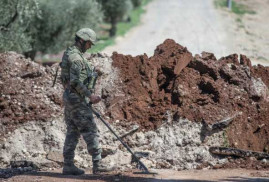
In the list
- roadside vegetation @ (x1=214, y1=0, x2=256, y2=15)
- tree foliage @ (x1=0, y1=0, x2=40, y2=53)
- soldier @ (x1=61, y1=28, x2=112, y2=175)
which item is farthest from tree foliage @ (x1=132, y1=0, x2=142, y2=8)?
soldier @ (x1=61, y1=28, x2=112, y2=175)

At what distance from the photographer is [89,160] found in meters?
8.95

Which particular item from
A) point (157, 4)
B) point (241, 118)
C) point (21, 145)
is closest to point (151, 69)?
point (241, 118)

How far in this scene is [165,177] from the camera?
25.9ft

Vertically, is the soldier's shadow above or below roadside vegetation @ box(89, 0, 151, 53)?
below

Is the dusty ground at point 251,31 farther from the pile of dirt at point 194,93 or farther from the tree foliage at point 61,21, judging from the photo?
the pile of dirt at point 194,93

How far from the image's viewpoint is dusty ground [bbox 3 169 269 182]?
301 inches

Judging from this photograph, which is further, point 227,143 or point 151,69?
point 151,69

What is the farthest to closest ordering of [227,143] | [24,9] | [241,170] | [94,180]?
[24,9]
[227,143]
[241,170]
[94,180]

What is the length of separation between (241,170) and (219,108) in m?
1.43

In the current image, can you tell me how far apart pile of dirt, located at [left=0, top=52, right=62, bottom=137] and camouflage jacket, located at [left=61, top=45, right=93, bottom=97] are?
6.68 ft

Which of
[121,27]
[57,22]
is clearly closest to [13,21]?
[57,22]

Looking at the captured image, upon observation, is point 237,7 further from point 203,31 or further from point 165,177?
point 165,177

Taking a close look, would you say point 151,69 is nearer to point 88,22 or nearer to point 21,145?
point 21,145

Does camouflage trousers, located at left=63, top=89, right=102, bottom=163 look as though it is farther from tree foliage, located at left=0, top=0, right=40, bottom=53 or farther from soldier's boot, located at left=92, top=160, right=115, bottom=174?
tree foliage, located at left=0, top=0, right=40, bottom=53
